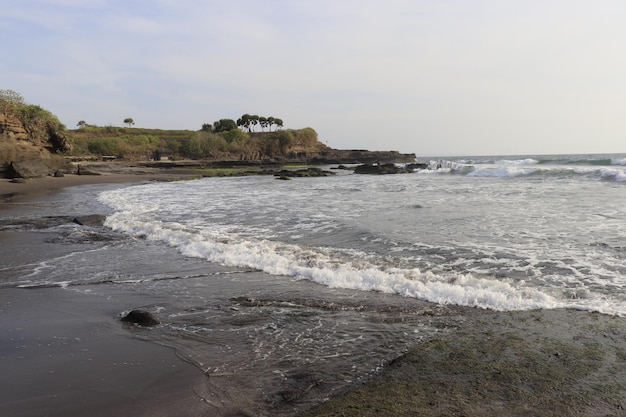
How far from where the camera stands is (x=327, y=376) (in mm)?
3861

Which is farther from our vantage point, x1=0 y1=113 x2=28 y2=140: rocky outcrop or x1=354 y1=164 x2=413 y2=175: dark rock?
x1=354 y1=164 x2=413 y2=175: dark rock

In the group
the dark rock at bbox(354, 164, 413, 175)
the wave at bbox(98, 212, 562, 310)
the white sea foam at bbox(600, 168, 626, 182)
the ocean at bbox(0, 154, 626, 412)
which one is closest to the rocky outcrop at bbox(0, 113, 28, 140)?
the ocean at bbox(0, 154, 626, 412)

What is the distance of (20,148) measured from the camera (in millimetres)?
34188

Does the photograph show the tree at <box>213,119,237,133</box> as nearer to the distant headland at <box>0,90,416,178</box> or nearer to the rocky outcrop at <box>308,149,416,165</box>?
the distant headland at <box>0,90,416,178</box>

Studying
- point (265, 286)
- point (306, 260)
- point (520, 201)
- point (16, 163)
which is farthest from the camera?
point (16, 163)

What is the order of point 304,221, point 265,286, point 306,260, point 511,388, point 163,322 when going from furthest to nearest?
point 304,221 → point 306,260 → point 265,286 → point 163,322 → point 511,388

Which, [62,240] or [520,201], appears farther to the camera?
[520,201]

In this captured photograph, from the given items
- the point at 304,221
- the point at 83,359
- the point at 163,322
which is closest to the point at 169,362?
the point at 83,359

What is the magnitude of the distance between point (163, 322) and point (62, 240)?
278 inches

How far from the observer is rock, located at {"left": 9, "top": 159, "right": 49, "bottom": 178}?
31.6 m

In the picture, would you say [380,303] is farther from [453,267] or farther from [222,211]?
[222,211]

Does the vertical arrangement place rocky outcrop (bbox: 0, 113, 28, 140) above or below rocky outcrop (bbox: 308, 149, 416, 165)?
above

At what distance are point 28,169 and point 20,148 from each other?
8.00 ft

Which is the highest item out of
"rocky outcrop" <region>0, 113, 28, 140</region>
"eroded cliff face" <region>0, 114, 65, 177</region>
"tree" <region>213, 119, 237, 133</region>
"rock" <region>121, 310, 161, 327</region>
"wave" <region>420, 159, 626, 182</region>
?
"tree" <region>213, 119, 237, 133</region>
